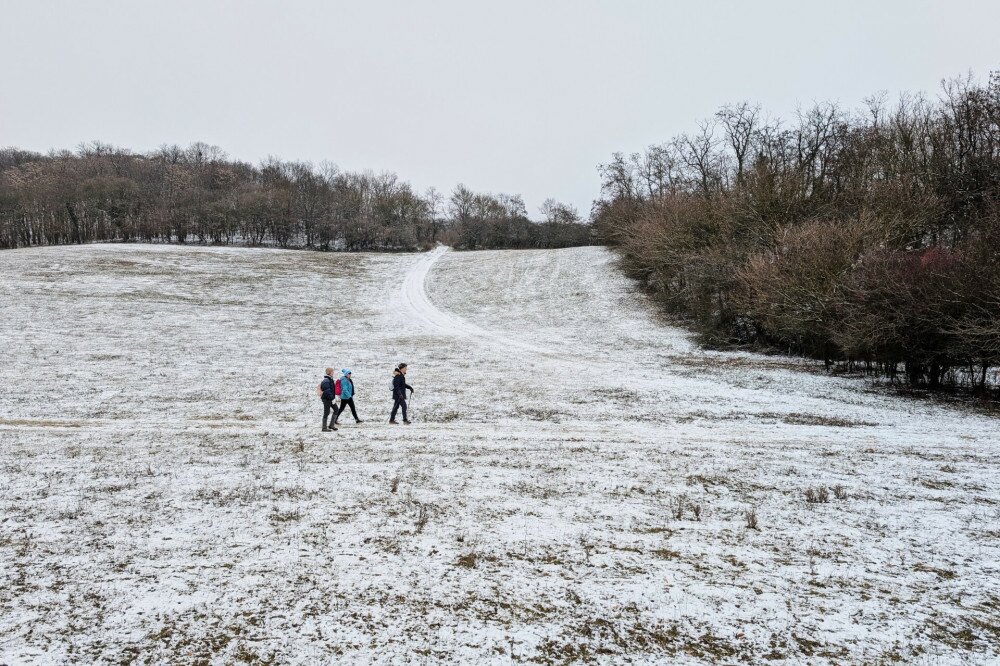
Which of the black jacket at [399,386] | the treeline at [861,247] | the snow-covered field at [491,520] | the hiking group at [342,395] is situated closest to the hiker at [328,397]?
the hiking group at [342,395]

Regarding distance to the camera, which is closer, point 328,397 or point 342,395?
point 328,397

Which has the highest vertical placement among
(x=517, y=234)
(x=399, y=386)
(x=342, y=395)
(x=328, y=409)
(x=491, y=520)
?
(x=517, y=234)

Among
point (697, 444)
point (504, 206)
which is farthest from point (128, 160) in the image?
point (697, 444)

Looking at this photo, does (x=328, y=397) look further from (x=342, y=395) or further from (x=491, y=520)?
(x=491, y=520)

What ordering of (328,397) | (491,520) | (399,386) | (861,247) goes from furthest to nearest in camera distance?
(861,247) < (399,386) < (328,397) < (491,520)

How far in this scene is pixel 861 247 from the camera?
82.6 ft

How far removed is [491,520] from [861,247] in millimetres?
24540

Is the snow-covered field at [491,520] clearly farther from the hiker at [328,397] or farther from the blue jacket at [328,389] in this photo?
the blue jacket at [328,389]

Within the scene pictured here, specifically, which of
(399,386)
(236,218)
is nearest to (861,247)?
(399,386)

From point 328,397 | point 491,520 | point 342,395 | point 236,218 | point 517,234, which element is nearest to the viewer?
point 491,520

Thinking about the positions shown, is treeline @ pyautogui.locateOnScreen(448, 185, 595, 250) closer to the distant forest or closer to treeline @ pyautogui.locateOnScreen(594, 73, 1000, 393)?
the distant forest

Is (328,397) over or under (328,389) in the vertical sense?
under

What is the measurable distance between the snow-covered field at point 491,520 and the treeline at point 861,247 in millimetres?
3034

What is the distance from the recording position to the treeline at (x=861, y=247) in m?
19.3
